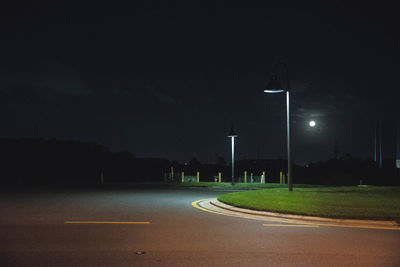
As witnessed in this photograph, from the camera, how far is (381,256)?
22.6 ft

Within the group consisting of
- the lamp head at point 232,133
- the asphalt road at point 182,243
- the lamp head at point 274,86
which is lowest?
the asphalt road at point 182,243

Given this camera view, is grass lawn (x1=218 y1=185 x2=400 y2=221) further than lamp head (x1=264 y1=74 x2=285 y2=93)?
No

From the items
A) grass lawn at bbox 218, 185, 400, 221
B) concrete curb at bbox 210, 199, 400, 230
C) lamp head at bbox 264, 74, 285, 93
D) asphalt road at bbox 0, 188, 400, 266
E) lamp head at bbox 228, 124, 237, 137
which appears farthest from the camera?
lamp head at bbox 228, 124, 237, 137

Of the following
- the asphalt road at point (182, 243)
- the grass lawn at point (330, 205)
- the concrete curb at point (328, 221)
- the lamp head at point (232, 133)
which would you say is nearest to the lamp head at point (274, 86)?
the grass lawn at point (330, 205)

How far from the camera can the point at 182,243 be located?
7.89 metres

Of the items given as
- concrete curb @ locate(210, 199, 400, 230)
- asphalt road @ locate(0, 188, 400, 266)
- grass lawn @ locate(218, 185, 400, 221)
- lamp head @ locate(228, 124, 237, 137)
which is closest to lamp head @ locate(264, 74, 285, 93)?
grass lawn @ locate(218, 185, 400, 221)

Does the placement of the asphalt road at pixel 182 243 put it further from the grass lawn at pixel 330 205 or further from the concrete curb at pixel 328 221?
the grass lawn at pixel 330 205

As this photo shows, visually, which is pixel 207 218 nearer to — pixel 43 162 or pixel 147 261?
pixel 147 261

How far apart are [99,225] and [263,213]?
5002 mm

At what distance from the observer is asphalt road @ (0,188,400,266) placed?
257 inches

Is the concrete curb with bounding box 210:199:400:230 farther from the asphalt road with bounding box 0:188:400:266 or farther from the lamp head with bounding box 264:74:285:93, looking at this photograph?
the lamp head with bounding box 264:74:285:93

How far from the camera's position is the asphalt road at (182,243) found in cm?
652

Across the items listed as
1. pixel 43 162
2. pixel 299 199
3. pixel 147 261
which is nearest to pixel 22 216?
pixel 147 261

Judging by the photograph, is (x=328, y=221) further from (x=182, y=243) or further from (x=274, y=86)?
(x=274, y=86)
